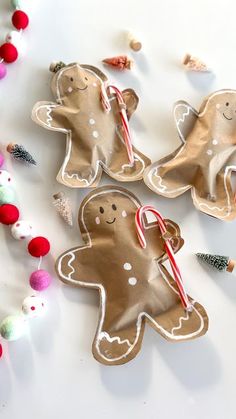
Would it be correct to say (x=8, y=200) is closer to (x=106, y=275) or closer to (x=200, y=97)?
(x=106, y=275)

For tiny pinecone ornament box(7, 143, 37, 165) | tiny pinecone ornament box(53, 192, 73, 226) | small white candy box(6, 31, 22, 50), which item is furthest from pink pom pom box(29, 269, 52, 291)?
small white candy box(6, 31, 22, 50)

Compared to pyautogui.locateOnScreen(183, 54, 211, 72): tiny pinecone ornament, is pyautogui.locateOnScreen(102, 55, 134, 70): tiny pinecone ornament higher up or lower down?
lower down

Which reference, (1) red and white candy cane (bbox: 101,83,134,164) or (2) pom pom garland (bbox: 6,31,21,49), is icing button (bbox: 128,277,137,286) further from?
(2) pom pom garland (bbox: 6,31,21,49)

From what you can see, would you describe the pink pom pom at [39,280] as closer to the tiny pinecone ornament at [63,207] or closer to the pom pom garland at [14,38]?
the tiny pinecone ornament at [63,207]

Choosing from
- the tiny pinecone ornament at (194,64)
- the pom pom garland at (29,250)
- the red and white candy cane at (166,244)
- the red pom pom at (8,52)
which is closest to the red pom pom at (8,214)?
the pom pom garland at (29,250)

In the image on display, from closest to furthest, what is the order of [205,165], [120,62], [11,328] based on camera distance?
[11,328] < [205,165] < [120,62]

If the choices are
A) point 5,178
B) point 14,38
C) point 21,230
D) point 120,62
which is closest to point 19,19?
point 14,38

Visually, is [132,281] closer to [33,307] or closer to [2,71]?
[33,307]
